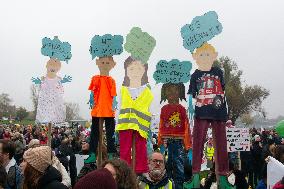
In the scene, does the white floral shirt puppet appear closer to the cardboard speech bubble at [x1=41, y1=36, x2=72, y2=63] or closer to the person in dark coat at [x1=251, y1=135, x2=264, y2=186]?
the cardboard speech bubble at [x1=41, y1=36, x2=72, y2=63]

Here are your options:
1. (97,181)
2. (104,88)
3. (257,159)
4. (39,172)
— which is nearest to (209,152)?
(257,159)

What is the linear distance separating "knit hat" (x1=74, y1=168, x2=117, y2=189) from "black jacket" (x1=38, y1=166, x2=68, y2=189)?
123cm

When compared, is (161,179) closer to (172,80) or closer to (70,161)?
(172,80)

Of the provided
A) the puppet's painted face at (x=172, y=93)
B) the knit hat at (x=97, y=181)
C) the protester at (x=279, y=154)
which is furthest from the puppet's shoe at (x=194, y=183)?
the knit hat at (x=97, y=181)

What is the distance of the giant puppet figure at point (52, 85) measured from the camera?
765cm

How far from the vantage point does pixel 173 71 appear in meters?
7.24

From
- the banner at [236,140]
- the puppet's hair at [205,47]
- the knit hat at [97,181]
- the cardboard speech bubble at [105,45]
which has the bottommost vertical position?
the knit hat at [97,181]

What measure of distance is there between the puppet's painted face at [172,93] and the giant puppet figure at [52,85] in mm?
2032

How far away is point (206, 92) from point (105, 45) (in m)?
1.98

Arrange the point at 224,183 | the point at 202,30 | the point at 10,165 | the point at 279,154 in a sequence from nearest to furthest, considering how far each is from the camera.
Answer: the point at 10,165
the point at 279,154
the point at 224,183
the point at 202,30

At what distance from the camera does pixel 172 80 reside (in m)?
7.27

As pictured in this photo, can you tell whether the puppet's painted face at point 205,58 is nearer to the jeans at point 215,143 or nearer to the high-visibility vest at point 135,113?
the jeans at point 215,143

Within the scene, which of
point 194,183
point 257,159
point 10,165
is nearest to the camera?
point 10,165

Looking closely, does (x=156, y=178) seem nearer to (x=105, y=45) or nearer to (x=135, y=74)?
(x=135, y=74)
